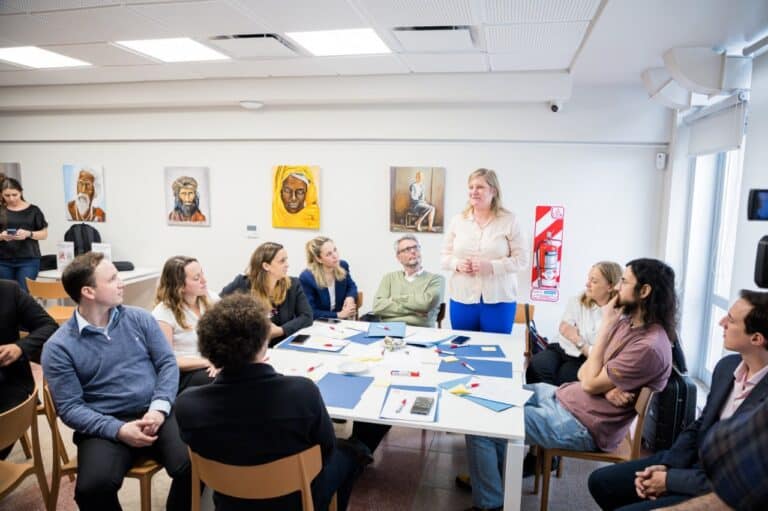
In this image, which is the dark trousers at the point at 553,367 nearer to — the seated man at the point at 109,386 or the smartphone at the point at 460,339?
the smartphone at the point at 460,339

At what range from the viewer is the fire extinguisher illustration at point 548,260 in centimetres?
455

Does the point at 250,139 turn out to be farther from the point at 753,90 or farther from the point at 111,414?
the point at 753,90

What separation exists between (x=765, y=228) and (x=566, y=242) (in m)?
2.01

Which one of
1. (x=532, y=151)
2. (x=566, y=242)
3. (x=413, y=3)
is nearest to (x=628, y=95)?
(x=532, y=151)

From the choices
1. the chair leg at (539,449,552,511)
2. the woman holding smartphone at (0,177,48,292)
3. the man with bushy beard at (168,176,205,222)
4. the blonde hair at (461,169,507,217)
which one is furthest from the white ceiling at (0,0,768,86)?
the chair leg at (539,449,552,511)

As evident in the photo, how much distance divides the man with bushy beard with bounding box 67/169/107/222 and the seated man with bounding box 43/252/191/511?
13.6 feet

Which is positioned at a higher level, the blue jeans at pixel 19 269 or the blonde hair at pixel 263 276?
the blonde hair at pixel 263 276

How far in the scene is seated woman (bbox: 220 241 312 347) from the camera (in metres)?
3.11

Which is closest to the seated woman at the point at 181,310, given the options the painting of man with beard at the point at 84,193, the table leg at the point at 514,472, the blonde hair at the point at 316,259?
the blonde hair at the point at 316,259

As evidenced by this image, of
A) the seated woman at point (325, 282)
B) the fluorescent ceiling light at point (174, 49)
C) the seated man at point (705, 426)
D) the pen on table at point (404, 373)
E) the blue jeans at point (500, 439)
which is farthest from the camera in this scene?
the seated woman at point (325, 282)

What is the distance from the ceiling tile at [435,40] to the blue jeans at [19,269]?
4.16 m

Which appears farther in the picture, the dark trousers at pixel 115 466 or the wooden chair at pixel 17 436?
the dark trousers at pixel 115 466

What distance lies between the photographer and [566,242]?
453 cm

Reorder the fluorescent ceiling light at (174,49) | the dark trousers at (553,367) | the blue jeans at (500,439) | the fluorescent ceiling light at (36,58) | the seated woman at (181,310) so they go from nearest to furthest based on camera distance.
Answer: the blue jeans at (500,439) < the seated woman at (181,310) < the dark trousers at (553,367) < the fluorescent ceiling light at (174,49) < the fluorescent ceiling light at (36,58)
